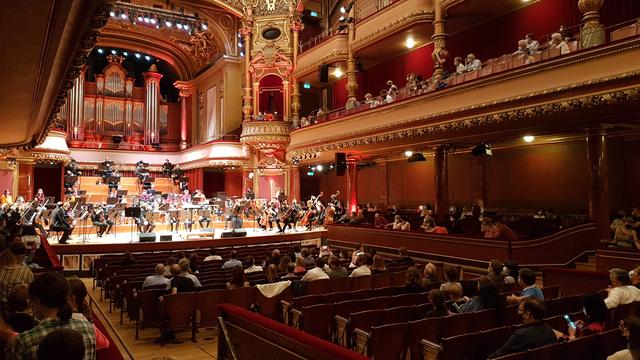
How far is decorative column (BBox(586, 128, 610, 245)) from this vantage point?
10.3 metres

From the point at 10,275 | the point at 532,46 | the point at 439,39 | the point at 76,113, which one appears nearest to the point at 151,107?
the point at 76,113

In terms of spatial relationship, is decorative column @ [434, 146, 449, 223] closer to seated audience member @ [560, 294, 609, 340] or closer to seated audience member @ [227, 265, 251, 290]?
seated audience member @ [227, 265, 251, 290]

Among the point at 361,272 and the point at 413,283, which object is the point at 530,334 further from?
the point at 361,272

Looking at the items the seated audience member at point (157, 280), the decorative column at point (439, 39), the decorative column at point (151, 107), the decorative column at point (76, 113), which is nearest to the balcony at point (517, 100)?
the decorative column at point (439, 39)

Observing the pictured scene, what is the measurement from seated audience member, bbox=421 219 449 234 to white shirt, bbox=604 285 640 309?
23.0ft

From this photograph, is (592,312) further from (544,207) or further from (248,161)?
(248,161)

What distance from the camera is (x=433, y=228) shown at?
475 inches

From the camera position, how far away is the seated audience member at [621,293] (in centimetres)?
453

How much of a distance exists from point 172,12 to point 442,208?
1500 centimetres

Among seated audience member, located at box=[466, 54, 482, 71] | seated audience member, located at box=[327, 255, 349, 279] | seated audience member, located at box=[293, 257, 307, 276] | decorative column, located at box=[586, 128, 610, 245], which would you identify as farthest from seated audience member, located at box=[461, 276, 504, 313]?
seated audience member, located at box=[466, 54, 482, 71]

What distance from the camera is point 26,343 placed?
211 cm

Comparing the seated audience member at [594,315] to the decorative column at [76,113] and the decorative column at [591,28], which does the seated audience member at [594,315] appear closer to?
the decorative column at [591,28]

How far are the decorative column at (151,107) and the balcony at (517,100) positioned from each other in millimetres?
16191

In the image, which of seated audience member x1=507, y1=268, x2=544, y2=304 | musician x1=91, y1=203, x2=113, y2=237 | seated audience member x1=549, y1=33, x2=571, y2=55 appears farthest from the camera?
musician x1=91, y1=203, x2=113, y2=237
